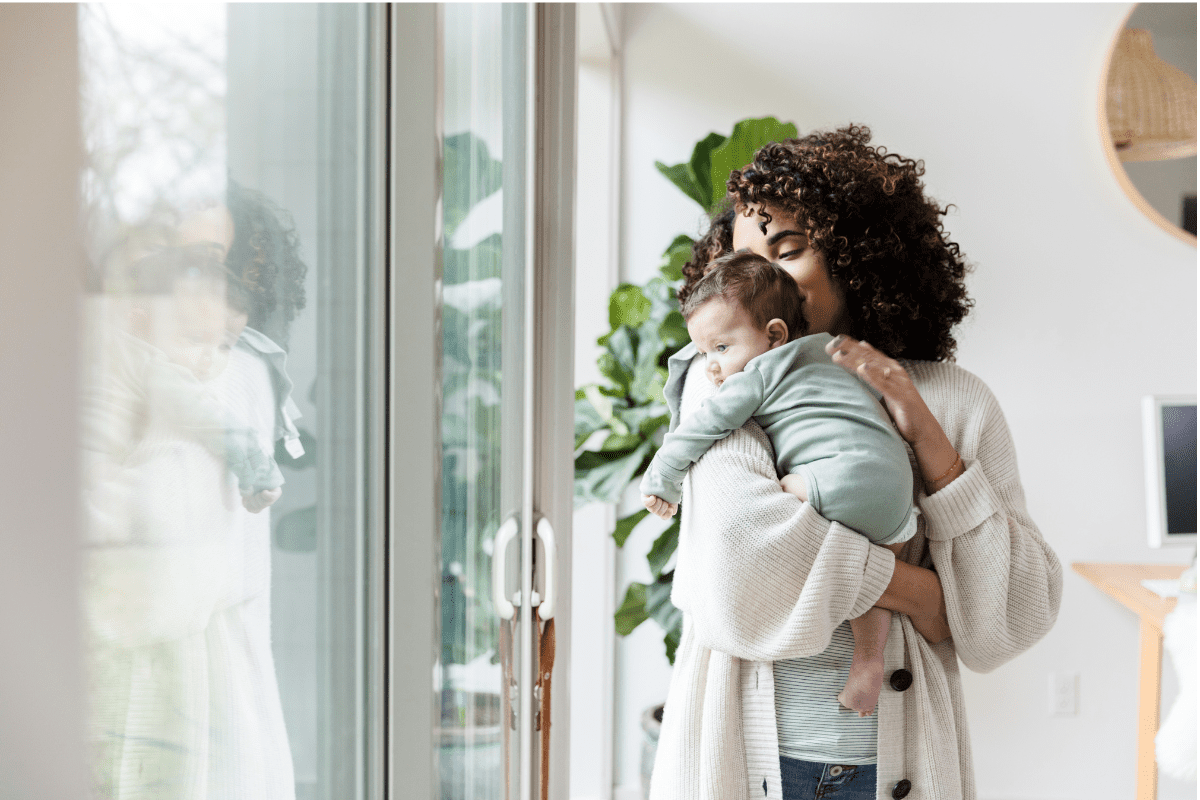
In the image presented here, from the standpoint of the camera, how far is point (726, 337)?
3.20ft

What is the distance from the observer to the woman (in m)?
0.86

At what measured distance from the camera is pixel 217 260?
0.43 m

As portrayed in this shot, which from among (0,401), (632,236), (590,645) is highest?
(632,236)

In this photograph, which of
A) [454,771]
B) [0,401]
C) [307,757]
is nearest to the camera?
[0,401]

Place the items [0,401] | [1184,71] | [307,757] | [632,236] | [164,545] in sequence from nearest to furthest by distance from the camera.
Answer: [0,401] → [164,545] → [307,757] → [1184,71] → [632,236]

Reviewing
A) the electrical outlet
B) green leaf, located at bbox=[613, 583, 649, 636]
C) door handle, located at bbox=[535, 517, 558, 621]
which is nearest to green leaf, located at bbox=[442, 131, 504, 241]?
door handle, located at bbox=[535, 517, 558, 621]

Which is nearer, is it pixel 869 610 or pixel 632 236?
pixel 869 610

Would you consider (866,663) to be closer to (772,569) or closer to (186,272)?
(772,569)

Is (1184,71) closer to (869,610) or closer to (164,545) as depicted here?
(869,610)

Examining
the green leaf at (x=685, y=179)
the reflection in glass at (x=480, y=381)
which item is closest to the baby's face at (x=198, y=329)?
the reflection in glass at (x=480, y=381)

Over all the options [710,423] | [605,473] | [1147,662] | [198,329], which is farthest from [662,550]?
[198,329]

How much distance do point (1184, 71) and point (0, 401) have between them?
116 inches

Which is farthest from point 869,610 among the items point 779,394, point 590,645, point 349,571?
point 590,645

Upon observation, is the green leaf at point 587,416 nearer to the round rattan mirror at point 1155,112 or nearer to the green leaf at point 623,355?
the green leaf at point 623,355
